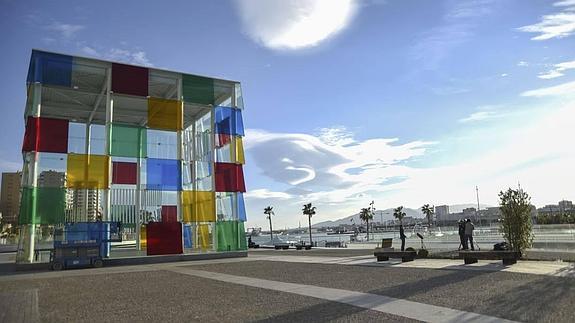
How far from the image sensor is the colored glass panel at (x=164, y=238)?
2814 centimetres

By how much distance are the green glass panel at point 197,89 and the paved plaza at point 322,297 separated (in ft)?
57.4

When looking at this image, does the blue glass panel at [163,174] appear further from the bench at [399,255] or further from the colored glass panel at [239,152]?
the bench at [399,255]

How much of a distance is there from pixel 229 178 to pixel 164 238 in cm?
638

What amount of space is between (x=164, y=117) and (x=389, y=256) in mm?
18069

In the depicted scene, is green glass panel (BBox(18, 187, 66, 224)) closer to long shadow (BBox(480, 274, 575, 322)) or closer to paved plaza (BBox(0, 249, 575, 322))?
paved plaza (BBox(0, 249, 575, 322))

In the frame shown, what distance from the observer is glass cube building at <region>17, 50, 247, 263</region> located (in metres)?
26.7

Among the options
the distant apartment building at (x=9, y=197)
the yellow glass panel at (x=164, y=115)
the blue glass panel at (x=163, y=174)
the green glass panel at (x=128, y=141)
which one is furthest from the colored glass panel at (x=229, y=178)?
the distant apartment building at (x=9, y=197)

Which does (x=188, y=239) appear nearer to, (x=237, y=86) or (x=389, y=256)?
(x=237, y=86)

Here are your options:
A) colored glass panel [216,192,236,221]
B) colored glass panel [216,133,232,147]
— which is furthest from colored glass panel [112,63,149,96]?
colored glass panel [216,192,236,221]

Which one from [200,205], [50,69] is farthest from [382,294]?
[50,69]

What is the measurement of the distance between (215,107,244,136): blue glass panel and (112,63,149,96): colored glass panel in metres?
5.63

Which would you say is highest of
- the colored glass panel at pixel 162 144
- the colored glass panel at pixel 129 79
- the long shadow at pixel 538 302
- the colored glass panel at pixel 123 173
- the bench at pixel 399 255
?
the colored glass panel at pixel 129 79

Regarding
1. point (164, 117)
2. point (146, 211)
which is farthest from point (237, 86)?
point (146, 211)

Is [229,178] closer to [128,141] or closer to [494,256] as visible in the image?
[128,141]
